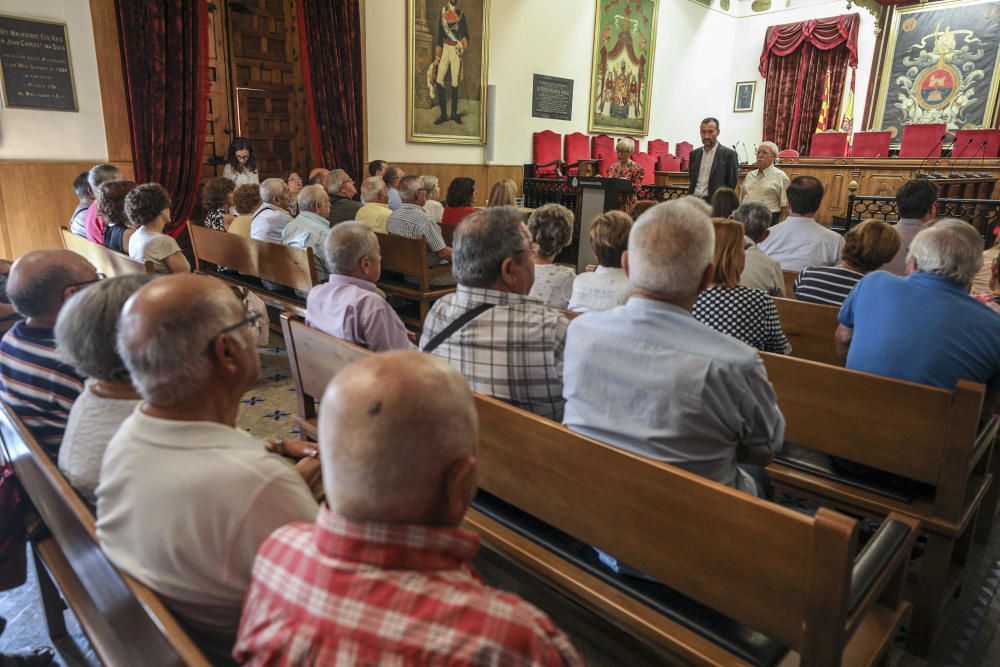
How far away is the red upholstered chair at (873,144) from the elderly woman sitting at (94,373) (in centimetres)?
1025

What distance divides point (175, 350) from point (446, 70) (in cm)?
774

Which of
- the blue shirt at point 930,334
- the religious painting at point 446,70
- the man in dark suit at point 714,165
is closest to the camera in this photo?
the blue shirt at point 930,334

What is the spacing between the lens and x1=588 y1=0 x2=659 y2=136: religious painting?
9891 mm

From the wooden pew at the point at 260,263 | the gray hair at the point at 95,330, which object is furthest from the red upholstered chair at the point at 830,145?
the gray hair at the point at 95,330

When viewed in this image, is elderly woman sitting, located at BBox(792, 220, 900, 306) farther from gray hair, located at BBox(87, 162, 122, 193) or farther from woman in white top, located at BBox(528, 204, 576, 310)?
gray hair, located at BBox(87, 162, 122, 193)

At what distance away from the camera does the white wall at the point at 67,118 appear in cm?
497

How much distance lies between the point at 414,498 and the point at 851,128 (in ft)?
44.1

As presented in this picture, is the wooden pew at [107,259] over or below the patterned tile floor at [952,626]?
over

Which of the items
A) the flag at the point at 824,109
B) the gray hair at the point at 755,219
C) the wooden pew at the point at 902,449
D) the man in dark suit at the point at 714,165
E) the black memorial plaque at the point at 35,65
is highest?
the flag at the point at 824,109

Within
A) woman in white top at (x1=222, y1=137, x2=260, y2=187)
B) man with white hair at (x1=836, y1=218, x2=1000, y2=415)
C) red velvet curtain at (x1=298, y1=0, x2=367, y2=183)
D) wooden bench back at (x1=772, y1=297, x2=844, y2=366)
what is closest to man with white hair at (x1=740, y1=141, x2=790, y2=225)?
wooden bench back at (x1=772, y1=297, x2=844, y2=366)

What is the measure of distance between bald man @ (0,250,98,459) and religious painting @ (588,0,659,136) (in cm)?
949

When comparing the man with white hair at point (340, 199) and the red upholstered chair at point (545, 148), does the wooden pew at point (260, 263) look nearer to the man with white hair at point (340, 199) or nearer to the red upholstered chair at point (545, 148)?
the man with white hair at point (340, 199)

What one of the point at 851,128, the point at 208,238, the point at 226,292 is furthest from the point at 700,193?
the point at 851,128

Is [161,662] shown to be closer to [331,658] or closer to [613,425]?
[331,658]
